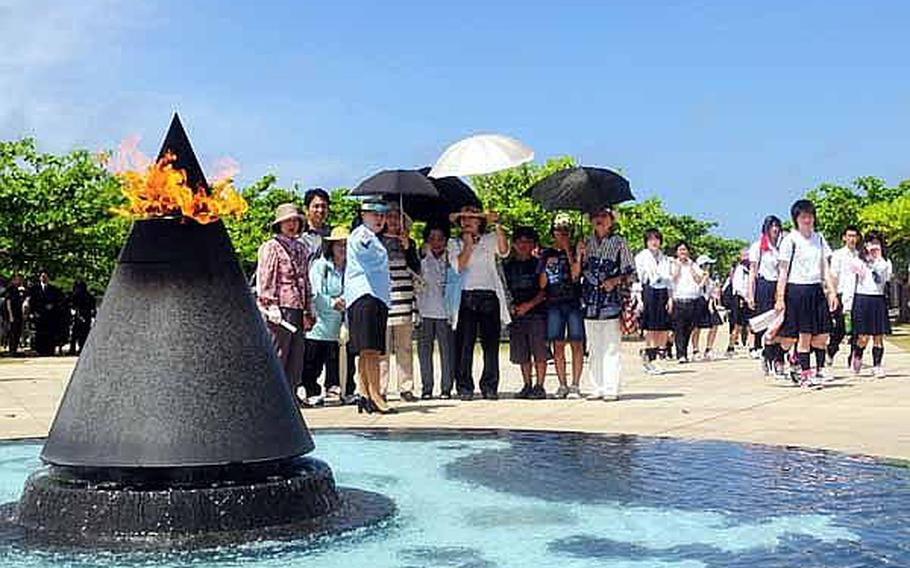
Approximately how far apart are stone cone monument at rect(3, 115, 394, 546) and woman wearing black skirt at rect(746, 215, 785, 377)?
892 centimetres

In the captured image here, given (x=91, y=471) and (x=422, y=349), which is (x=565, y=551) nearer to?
(x=91, y=471)

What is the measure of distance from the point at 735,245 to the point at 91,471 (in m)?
97.3

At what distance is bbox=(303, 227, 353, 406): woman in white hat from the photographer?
1140 centimetres

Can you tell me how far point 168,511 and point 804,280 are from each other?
28.7ft

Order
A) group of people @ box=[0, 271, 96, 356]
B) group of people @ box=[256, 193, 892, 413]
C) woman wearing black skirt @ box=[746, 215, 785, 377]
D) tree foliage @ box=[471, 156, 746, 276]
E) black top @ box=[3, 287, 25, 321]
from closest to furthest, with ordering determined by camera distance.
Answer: group of people @ box=[256, 193, 892, 413]
woman wearing black skirt @ box=[746, 215, 785, 377]
group of people @ box=[0, 271, 96, 356]
black top @ box=[3, 287, 25, 321]
tree foliage @ box=[471, 156, 746, 276]

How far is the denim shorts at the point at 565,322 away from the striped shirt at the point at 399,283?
147 cm

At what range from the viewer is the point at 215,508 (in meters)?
5.30

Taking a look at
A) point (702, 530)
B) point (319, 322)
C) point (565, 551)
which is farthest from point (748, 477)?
point (319, 322)

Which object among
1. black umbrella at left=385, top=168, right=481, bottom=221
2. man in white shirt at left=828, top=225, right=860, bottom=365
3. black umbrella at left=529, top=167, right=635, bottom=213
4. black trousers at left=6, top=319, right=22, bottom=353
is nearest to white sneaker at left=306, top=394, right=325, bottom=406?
black umbrella at left=385, top=168, right=481, bottom=221

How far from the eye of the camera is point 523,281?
1199 centimetres

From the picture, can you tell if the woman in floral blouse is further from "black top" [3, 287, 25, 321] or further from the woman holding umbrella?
"black top" [3, 287, 25, 321]

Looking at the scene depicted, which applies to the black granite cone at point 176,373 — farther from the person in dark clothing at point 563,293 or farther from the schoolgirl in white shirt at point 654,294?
the schoolgirl in white shirt at point 654,294

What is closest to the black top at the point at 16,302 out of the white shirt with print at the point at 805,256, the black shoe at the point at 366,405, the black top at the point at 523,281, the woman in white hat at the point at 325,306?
the woman in white hat at the point at 325,306

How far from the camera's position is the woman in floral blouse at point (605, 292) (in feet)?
37.4
